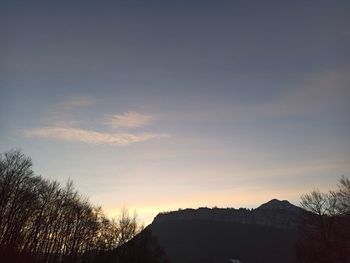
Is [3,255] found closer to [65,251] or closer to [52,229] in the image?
[52,229]

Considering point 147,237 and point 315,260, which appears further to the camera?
point 147,237

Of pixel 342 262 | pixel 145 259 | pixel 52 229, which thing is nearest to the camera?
pixel 342 262

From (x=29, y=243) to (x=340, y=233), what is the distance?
46.3 meters

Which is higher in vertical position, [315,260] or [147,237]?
[147,237]

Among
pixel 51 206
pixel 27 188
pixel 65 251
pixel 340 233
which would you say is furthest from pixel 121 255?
pixel 340 233

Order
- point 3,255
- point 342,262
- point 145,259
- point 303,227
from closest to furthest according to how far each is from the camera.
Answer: point 3,255
point 342,262
point 303,227
point 145,259

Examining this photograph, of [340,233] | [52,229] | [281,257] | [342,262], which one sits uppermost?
[281,257]

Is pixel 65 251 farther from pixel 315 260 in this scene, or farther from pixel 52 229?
pixel 315 260

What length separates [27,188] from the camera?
56.6 meters

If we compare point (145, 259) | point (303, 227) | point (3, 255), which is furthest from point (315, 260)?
point (3, 255)

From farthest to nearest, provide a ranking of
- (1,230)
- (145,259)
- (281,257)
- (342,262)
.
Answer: (281,257)
(145,259)
(1,230)
(342,262)

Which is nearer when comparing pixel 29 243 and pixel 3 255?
pixel 3 255

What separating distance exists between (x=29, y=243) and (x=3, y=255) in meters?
20.3

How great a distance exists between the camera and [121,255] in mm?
74250
